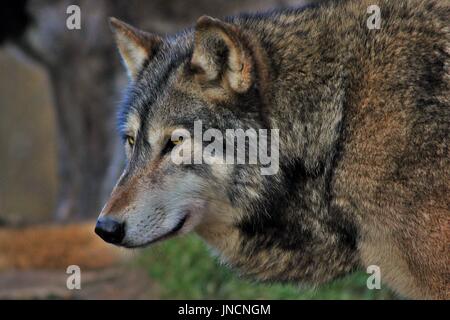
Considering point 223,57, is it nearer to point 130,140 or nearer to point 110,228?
point 130,140

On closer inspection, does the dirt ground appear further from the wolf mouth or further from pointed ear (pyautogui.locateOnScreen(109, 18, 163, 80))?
the wolf mouth

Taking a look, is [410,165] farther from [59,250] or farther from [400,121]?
[59,250]

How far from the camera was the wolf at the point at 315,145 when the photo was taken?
12.0 ft

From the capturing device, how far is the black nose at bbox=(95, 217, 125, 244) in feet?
12.5

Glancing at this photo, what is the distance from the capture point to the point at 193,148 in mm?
3893

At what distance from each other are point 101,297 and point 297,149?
363 centimetres

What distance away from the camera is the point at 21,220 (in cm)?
1055

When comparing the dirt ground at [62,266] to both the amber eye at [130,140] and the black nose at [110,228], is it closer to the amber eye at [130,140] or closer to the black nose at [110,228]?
the amber eye at [130,140]

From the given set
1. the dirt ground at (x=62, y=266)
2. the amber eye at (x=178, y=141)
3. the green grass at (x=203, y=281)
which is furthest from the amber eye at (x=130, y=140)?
the dirt ground at (x=62, y=266)

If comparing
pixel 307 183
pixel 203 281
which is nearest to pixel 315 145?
pixel 307 183

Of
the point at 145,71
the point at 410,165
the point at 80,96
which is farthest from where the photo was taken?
the point at 80,96

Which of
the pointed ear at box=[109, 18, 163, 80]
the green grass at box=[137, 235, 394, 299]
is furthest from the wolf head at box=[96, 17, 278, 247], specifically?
the green grass at box=[137, 235, 394, 299]

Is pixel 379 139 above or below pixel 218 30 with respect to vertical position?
below

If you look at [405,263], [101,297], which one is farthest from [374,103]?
[101,297]
